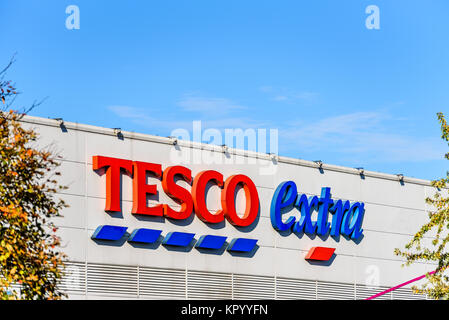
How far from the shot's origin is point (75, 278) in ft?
120

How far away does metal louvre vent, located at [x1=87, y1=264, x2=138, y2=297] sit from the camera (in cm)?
3719

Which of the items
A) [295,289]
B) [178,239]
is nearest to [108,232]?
[178,239]

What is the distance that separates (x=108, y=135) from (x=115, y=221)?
4.03m

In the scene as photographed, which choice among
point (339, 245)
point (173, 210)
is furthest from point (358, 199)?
point (173, 210)

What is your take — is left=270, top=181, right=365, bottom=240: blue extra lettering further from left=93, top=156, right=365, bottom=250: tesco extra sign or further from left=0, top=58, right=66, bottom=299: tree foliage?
left=0, top=58, right=66, bottom=299: tree foliage

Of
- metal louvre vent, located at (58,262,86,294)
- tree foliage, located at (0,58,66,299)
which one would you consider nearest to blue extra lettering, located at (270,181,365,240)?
metal louvre vent, located at (58,262,86,294)

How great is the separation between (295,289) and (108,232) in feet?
39.0

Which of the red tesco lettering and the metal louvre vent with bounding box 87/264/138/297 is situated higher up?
the red tesco lettering

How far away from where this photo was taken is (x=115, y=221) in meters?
38.1

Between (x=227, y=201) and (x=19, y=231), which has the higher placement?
(x=227, y=201)

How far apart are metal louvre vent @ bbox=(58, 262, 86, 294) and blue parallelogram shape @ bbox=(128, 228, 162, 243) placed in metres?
2.76

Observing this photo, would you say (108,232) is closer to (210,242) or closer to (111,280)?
(111,280)

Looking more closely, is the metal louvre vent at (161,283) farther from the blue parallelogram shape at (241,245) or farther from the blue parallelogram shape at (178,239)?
the blue parallelogram shape at (241,245)
